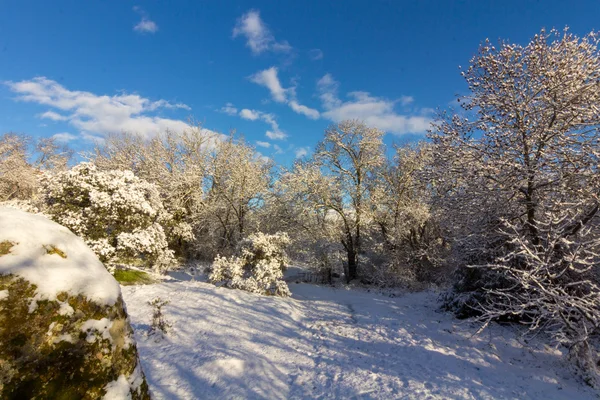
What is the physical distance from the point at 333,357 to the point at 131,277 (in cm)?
1124

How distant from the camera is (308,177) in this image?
19.3 meters

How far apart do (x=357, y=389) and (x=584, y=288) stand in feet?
20.4

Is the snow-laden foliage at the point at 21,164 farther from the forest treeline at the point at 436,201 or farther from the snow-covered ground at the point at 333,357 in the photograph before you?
the snow-covered ground at the point at 333,357

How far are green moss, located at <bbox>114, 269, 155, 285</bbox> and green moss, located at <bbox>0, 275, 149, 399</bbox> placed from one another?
12640 mm

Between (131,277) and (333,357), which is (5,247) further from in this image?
(131,277)

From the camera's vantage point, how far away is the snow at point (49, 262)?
2354 millimetres

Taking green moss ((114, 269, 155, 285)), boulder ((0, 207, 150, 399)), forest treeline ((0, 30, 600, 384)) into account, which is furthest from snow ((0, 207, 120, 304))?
green moss ((114, 269, 155, 285))

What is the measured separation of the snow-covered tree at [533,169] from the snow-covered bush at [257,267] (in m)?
8.48

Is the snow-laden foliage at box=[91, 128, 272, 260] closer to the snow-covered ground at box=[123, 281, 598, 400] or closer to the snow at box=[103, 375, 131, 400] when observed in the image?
the snow-covered ground at box=[123, 281, 598, 400]

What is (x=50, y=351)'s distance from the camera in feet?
7.53

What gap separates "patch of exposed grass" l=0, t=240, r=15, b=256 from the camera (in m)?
2.31

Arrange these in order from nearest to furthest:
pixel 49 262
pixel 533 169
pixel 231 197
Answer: pixel 49 262 → pixel 533 169 → pixel 231 197

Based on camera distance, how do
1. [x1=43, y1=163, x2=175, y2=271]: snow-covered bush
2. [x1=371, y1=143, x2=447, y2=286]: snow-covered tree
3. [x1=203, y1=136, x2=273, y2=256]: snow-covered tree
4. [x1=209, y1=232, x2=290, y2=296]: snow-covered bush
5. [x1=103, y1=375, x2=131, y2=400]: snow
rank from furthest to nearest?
[x1=203, y1=136, x2=273, y2=256]: snow-covered tree
[x1=371, y1=143, x2=447, y2=286]: snow-covered tree
[x1=209, y1=232, x2=290, y2=296]: snow-covered bush
[x1=43, y1=163, x2=175, y2=271]: snow-covered bush
[x1=103, y1=375, x2=131, y2=400]: snow

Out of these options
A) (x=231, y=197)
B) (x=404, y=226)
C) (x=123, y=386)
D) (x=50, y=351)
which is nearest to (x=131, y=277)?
(x=231, y=197)
